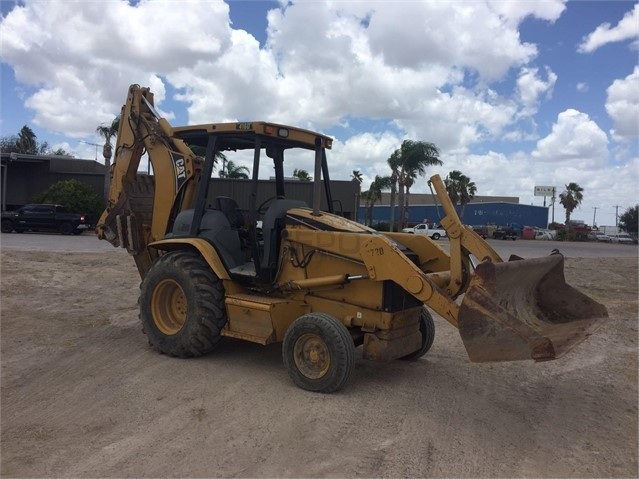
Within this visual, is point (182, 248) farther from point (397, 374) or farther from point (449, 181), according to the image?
point (449, 181)

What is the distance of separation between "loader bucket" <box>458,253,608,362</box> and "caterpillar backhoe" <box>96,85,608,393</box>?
0.5 inches

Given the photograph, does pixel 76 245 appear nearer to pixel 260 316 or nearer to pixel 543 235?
pixel 260 316

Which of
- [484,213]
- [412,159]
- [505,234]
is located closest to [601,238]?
[505,234]

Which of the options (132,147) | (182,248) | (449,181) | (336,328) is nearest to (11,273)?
(132,147)

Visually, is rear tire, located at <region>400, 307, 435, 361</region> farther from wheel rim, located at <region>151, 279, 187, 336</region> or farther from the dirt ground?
wheel rim, located at <region>151, 279, 187, 336</region>

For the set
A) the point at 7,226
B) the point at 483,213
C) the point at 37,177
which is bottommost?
the point at 7,226

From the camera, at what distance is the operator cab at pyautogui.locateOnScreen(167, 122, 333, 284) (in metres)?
6.48

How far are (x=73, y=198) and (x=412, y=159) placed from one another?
73.5 feet

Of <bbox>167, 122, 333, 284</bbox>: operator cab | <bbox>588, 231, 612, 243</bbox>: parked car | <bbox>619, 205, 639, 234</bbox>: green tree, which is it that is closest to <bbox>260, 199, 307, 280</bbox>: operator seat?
<bbox>167, 122, 333, 284</bbox>: operator cab

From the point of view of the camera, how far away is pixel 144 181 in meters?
8.32

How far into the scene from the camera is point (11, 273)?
1218 cm

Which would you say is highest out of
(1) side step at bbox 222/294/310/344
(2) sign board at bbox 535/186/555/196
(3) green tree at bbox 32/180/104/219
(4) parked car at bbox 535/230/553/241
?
(2) sign board at bbox 535/186/555/196

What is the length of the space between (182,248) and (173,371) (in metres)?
1.58

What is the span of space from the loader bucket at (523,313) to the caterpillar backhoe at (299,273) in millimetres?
12
